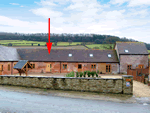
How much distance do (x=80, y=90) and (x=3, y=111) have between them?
262 inches

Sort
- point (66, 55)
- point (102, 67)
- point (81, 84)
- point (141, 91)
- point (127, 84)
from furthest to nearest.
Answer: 1. point (66, 55)
2. point (102, 67)
3. point (141, 91)
4. point (81, 84)
5. point (127, 84)

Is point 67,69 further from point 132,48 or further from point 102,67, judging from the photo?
point 132,48

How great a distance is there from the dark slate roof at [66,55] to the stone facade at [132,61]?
5.14 feet

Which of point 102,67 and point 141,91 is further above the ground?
point 102,67

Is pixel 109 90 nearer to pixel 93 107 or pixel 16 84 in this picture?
pixel 93 107

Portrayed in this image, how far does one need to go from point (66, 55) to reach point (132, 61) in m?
14.3

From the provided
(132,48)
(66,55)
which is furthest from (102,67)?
(66,55)

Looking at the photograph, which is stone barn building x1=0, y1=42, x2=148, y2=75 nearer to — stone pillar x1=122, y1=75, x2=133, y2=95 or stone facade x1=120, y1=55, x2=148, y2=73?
stone facade x1=120, y1=55, x2=148, y2=73

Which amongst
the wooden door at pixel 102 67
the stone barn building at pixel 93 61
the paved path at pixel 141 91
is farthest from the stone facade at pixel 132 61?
the paved path at pixel 141 91

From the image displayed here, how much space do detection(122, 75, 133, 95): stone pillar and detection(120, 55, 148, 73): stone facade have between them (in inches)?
632

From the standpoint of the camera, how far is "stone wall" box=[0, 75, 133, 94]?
11.2 meters

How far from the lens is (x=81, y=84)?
11781 mm

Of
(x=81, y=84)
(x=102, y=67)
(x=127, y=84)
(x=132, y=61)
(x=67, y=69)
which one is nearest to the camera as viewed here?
(x=127, y=84)


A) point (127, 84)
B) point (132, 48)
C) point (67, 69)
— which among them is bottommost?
point (67, 69)
